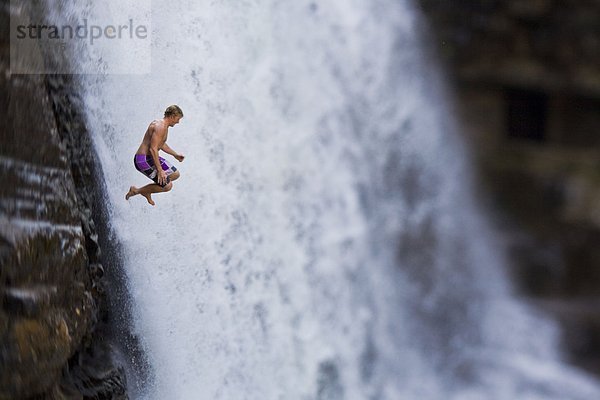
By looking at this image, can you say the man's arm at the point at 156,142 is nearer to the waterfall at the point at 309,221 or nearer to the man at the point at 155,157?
the man at the point at 155,157

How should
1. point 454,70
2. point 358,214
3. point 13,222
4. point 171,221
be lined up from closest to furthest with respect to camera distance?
point 13,222 → point 171,221 → point 358,214 → point 454,70

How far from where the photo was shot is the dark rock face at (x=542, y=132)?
4504 mm

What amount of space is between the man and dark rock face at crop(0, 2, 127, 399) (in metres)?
0.17

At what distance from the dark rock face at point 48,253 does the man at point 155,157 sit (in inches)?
6.9

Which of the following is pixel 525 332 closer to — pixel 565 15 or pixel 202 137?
pixel 565 15

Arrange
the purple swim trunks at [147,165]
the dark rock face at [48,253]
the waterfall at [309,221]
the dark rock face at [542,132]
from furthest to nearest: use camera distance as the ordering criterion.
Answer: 1. the dark rock face at [542,132]
2. the waterfall at [309,221]
3. the purple swim trunks at [147,165]
4. the dark rock face at [48,253]

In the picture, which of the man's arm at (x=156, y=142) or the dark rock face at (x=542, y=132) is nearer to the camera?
the man's arm at (x=156, y=142)

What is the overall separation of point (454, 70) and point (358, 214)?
162 cm

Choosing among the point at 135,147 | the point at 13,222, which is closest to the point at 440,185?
the point at 135,147

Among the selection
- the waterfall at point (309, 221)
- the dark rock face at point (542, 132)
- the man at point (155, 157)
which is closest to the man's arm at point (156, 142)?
the man at point (155, 157)

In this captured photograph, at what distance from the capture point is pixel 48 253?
5.92ft

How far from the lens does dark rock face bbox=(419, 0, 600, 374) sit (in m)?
4.50

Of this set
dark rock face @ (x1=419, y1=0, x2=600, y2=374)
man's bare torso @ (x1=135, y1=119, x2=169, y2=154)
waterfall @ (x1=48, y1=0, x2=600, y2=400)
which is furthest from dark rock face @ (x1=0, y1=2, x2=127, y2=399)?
dark rock face @ (x1=419, y1=0, x2=600, y2=374)

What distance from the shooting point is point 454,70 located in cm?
452
